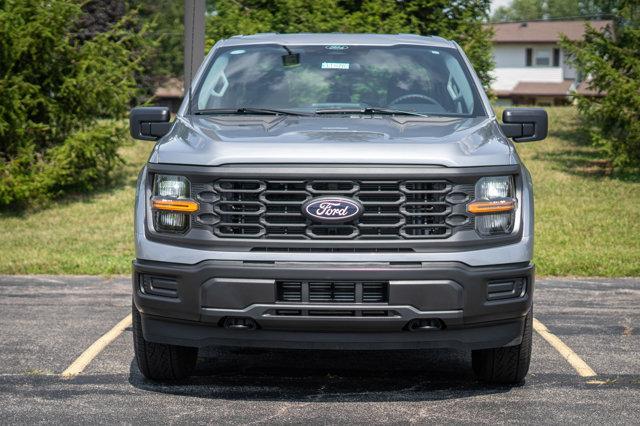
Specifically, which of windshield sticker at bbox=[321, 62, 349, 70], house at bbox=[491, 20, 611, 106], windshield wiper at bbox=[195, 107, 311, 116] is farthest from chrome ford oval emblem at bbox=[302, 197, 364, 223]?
house at bbox=[491, 20, 611, 106]

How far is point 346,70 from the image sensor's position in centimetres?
740

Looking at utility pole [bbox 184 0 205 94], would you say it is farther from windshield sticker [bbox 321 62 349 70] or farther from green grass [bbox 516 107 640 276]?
windshield sticker [bbox 321 62 349 70]

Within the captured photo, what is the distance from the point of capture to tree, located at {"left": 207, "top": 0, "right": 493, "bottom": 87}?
57.0ft

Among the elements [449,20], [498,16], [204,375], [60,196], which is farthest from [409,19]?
[498,16]

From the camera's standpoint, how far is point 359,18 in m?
17.6

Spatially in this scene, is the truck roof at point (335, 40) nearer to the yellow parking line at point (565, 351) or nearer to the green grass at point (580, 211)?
the yellow parking line at point (565, 351)

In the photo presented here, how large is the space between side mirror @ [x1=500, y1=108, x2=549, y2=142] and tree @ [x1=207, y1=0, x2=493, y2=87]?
10.5 m

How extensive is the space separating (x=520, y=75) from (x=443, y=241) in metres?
66.3

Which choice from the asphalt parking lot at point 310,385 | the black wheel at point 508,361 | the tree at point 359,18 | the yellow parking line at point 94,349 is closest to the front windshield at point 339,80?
the black wheel at point 508,361

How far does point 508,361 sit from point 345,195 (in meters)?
1.44

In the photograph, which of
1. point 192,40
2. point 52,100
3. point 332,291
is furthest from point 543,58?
point 332,291

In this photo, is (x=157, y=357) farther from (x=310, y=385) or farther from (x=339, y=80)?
(x=339, y=80)

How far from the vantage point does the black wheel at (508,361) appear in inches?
250

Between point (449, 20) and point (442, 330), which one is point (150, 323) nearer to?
point (442, 330)
